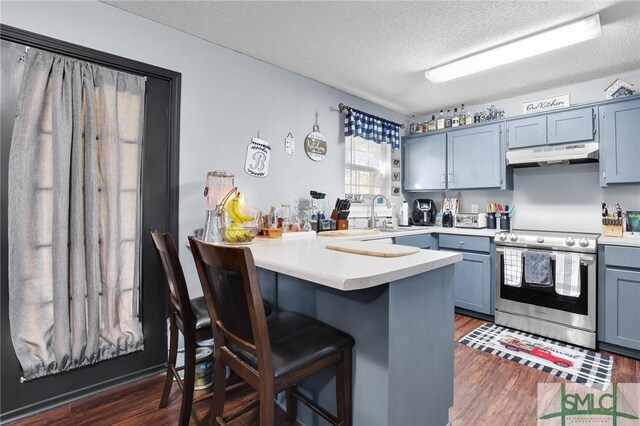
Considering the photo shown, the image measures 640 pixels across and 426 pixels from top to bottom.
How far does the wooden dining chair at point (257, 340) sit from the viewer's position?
3.23 ft

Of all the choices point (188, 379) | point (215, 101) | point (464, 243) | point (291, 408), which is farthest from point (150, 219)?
point (464, 243)

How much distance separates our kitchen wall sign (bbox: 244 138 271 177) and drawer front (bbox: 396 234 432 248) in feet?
4.84

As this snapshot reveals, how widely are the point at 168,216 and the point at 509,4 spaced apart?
8.69 ft

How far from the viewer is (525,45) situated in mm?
2326

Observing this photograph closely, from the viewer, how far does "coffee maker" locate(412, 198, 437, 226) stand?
162 inches

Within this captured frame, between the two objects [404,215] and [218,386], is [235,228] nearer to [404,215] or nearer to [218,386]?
[218,386]

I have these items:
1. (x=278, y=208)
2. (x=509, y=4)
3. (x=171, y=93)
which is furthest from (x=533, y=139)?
(x=171, y=93)

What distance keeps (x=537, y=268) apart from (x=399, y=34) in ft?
7.61

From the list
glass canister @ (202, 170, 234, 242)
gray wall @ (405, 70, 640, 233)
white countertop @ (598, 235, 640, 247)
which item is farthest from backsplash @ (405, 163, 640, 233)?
glass canister @ (202, 170, 234, 242)

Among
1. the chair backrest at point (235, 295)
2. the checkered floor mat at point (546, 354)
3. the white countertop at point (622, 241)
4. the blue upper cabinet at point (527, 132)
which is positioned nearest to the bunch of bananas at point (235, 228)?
the chair backrest at point (235, 295)

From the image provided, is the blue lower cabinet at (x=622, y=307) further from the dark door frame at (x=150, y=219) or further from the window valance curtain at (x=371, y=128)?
the dark door frame at (x=150, y=219)

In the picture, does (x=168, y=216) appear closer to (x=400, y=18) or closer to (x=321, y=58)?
(x=321, y=58)

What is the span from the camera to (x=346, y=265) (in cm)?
119

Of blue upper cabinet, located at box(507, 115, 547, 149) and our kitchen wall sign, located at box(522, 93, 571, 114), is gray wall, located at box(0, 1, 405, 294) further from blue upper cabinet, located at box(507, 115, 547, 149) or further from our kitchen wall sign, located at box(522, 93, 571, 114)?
our kitchen wall sign, located at box(522, 93, 571, 114)
